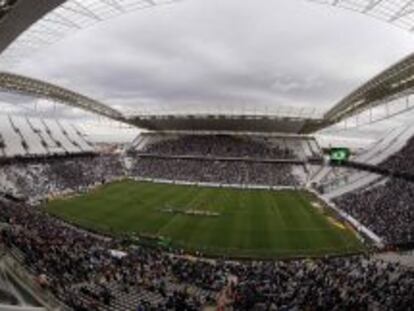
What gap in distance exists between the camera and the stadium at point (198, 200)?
25.7 m

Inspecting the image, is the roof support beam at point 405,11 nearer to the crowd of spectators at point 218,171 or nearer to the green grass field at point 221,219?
the green grass field at point 221,219

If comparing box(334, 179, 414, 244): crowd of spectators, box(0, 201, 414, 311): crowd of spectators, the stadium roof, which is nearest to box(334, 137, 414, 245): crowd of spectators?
box(334, 179, 414, 244): crowd of spectators

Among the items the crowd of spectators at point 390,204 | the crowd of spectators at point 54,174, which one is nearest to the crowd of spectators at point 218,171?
the crowd of spectators at point 54,174

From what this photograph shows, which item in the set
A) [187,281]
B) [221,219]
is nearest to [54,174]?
[221,219]

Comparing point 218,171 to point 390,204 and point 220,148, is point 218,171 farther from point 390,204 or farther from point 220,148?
point 390,204

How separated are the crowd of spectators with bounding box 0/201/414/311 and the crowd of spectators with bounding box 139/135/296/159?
5720 cm

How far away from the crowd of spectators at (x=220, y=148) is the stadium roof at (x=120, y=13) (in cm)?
284

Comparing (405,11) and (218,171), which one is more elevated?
(405,11)

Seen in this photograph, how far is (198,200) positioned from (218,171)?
22.2 meters

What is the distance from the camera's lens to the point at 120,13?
1730 inches

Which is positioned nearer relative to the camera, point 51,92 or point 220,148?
point 51,92

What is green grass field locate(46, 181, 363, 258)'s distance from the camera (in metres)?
41.9

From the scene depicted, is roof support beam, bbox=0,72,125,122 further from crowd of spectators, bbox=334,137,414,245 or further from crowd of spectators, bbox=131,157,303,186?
crowd of spectators, bbox=334,137,414,245

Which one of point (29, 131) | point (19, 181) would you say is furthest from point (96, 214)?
point (29, 131)
